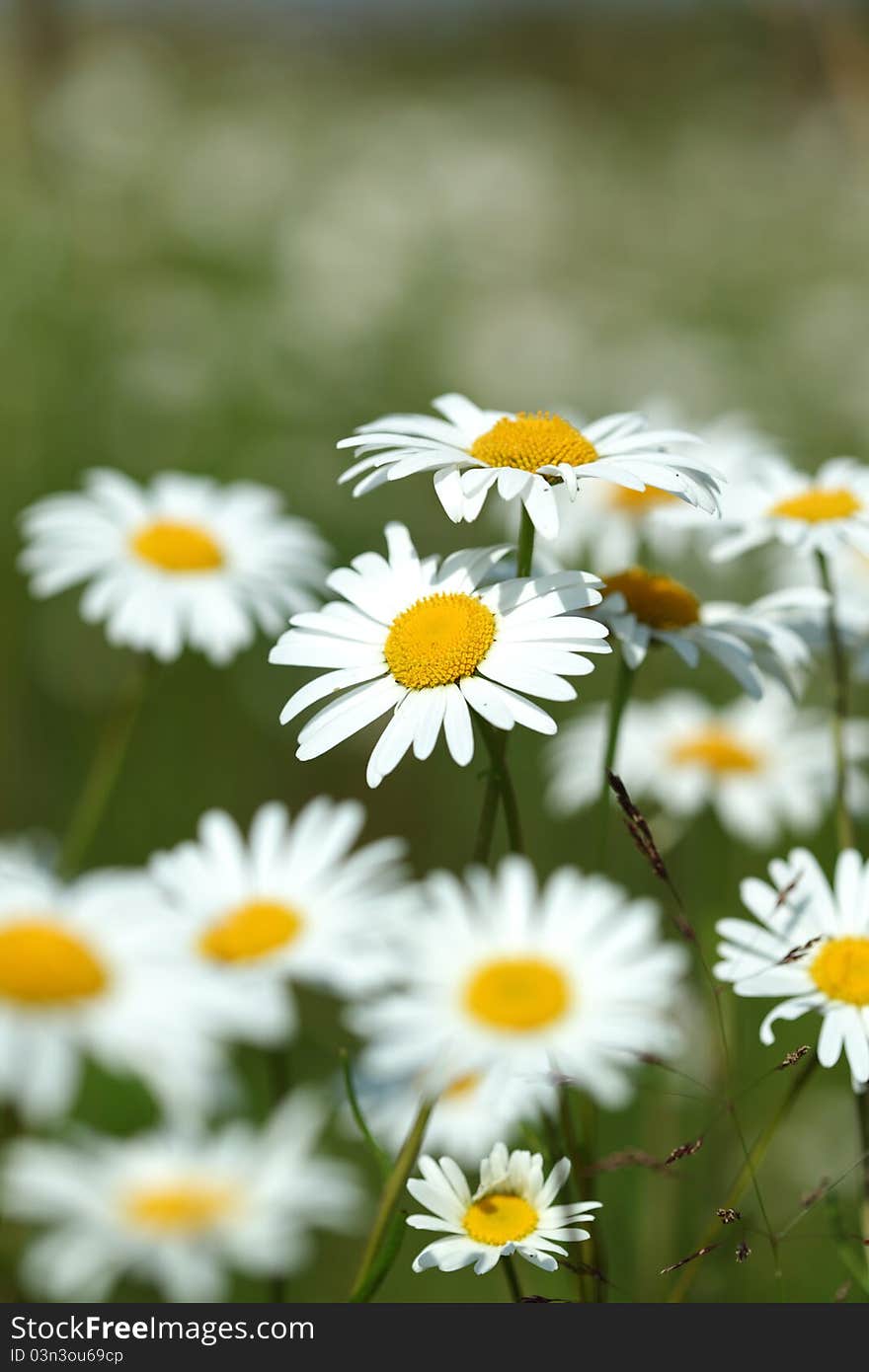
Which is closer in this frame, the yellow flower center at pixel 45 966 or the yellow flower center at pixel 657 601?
the yellow flower center at pixel 45 966

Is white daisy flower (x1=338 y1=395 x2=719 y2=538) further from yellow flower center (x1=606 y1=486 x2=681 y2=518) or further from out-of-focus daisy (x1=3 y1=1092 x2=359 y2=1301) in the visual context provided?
yellow flower center (x1=606 y1=486 x2=681 y2=518)

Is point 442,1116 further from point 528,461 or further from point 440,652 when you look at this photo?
point 528,461

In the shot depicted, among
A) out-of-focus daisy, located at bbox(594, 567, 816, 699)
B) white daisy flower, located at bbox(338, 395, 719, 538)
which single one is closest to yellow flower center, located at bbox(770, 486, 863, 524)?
out-of-focus daisy, located at bbox(594, 567, 816, 699)

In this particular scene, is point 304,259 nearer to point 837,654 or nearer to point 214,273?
point 214,273

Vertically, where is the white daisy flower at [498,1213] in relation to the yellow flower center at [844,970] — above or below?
below

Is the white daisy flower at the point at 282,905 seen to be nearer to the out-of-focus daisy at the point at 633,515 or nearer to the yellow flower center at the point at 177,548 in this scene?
the yellow flower center at the point at 177,548

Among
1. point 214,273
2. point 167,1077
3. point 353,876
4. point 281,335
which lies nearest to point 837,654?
point 353,876

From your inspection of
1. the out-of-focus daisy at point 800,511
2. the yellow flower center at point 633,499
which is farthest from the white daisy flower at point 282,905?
the yellow flower center at point 633,499
